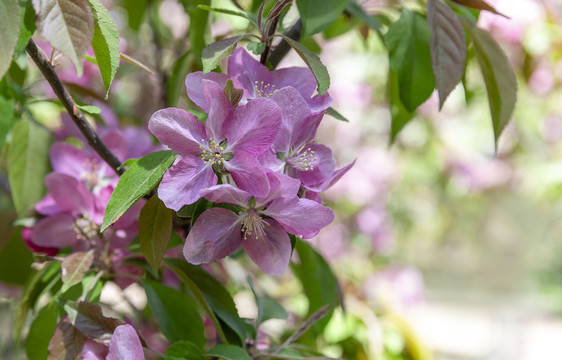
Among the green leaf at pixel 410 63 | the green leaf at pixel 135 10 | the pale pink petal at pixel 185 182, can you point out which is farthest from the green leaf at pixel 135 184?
the green leaf at pixel 135 10

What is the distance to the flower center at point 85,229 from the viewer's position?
0.49 metres

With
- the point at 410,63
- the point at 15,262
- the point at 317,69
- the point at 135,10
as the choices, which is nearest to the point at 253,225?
the point at 317,69

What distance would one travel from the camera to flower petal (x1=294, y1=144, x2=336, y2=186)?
401mm

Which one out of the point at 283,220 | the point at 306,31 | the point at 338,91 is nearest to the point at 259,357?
the point at 283,220

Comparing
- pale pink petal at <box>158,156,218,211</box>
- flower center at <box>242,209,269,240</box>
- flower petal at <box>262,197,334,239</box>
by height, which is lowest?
flower center at <box>242,209,269,240</box>

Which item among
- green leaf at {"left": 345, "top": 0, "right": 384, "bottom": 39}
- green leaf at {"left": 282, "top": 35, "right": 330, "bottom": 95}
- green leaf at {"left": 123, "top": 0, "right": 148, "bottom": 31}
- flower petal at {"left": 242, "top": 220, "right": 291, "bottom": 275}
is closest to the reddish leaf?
flower petal at {"left": 242, "top": 220, "right": 291, "bottom": 275}

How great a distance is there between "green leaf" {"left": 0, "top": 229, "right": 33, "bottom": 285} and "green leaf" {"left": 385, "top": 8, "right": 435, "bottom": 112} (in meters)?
0.42

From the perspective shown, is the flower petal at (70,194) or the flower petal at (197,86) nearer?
the flower petal at (197,86)

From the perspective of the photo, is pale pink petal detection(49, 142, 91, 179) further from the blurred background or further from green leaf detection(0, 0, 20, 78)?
green leaf detection(0, 0, 20, 78)

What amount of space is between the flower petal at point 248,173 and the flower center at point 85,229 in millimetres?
189

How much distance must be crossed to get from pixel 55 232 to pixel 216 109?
0.24 m

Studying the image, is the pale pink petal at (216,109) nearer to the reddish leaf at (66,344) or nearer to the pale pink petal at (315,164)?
the pale pink petal at (315,164)

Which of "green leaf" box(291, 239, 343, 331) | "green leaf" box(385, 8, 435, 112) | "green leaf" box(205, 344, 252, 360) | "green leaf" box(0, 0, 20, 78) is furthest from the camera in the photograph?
"green leaf" box(291, 239, 343, 331)

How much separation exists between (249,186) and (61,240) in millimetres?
239
